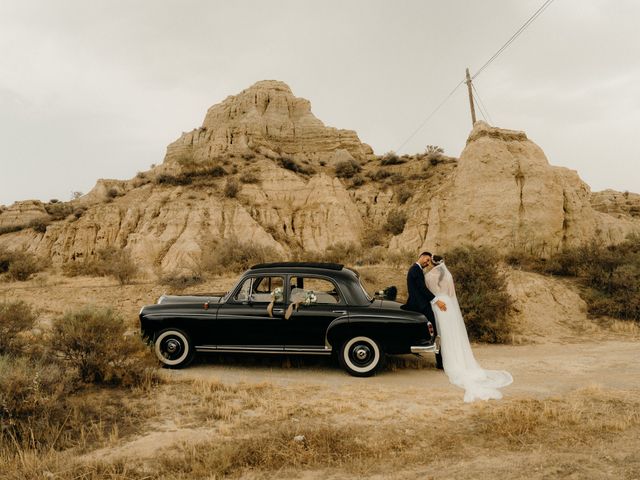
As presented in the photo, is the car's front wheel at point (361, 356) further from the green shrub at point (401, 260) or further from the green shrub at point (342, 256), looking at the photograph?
the green shrub at point (342, 256)

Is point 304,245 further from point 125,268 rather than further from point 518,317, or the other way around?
point 518,317

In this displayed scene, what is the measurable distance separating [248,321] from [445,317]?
3139 mm

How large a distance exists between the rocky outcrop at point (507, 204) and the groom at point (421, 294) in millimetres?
9308

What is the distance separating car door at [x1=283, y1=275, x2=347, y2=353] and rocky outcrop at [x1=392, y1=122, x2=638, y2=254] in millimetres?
10476

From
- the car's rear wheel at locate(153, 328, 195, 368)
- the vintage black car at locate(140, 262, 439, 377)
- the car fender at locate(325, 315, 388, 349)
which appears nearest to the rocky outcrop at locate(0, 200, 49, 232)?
the car's rear wheel at locate(153, 328, 195, 368)

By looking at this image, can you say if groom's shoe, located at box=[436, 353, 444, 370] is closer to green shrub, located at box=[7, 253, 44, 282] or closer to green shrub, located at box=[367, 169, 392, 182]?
green shrub, located at box=[7, 253, 44, 282]

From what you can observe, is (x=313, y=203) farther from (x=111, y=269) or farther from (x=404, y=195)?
(x=111, y=269)

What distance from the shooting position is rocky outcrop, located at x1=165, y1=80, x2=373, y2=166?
41906 mm

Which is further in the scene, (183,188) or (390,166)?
(390,166)

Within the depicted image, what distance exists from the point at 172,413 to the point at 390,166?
3440cm

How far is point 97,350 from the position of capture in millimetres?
6137

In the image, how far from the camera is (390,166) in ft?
123

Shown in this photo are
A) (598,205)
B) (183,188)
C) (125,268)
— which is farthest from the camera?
(183,188)

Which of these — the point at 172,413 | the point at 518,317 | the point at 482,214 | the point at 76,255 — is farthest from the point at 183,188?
the point at 172,413
